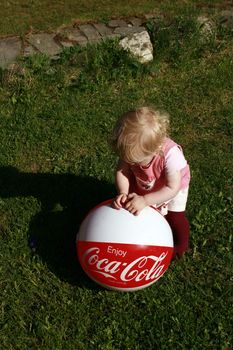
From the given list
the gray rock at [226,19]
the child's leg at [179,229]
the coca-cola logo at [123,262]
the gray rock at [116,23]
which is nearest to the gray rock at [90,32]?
the gray rock at [116,23]

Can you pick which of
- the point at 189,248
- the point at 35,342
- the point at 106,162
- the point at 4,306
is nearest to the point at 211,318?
the point at 189,248

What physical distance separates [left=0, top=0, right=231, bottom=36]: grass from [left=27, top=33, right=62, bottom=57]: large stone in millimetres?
136

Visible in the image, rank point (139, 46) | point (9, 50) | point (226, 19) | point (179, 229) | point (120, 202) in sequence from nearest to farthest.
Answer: point (120, 202) < point (179, 229) < point (139, 46) < point (9, 50) < point (226, 19)

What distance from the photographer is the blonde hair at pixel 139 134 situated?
313 centimetres

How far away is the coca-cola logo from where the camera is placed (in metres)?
3.24

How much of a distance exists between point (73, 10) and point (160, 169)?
364cm

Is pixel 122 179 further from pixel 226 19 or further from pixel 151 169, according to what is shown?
pixel 226 19

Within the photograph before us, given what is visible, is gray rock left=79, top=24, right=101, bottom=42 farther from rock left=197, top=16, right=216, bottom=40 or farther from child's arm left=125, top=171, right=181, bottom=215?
child's arm left=125, top=171, right=181, bottom=215

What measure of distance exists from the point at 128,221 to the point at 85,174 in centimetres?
131

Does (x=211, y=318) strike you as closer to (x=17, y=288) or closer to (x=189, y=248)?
(x=189, y=248)

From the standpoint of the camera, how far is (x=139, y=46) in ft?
18.6

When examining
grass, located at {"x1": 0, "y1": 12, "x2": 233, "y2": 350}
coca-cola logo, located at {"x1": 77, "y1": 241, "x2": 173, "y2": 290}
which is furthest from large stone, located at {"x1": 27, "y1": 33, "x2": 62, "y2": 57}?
coca-cola logo, located at {"x1": 77, "y1": 241, "x2": 173, "y2": 290}

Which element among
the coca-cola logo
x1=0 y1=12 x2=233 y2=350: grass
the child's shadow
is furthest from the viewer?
the child's shadow

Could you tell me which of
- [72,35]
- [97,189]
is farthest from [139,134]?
[72,35]
